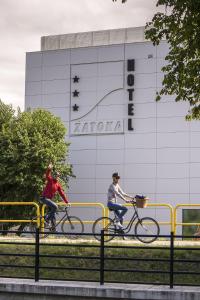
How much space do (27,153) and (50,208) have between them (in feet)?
73.5

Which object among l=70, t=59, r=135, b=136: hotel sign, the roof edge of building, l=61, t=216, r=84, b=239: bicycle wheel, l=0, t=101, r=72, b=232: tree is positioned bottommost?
l=61, t=216, r=84, b=239: bicycle wheel

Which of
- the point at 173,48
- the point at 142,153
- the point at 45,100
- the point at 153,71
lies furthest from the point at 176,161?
the point at 173,48

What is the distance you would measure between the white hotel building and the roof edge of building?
0.24 ft

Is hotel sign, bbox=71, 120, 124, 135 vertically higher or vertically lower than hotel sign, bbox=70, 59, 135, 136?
lower

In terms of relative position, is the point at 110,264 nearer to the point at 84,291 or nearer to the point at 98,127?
the point at 84,291

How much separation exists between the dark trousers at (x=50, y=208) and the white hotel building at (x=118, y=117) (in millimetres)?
27478

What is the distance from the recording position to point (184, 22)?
19.8 m

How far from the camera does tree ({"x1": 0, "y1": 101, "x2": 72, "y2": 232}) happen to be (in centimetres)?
4603

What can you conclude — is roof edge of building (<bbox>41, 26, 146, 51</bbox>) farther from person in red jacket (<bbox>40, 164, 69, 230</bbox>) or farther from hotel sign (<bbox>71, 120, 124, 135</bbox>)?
person in red jacket (<bbox>40, 164, 69, 230</bbox>)

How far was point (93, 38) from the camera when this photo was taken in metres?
58.5

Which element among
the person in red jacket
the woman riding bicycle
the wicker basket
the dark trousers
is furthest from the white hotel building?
the wicker basket

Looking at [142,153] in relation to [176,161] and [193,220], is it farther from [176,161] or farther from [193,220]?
→ [193,220]

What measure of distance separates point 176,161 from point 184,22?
33.3 m

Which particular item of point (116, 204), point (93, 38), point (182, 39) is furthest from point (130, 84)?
point (182, 39)
